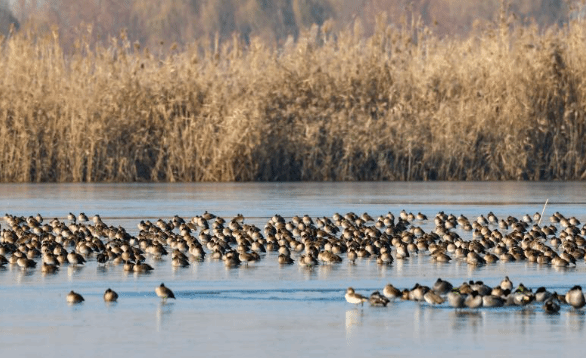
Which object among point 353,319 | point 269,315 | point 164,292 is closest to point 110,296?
point 164,292

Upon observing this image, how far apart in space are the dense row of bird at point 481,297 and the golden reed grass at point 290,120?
1792cm

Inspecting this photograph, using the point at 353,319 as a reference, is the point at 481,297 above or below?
above

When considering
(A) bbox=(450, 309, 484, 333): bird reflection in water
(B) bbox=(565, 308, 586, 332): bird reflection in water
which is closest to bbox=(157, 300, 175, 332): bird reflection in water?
(A) bbox=(450, 309, 484, 333): bird reflection in water

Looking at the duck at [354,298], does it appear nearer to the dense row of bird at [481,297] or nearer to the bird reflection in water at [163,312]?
the dense row of bird at [481,297]

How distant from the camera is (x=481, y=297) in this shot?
1024 cm

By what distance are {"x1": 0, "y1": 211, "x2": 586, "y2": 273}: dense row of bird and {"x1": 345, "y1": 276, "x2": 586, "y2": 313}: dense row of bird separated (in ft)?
9.59

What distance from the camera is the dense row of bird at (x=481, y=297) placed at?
10.1m

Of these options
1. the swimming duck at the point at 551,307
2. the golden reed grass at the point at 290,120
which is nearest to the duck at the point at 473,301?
the swimming duck at the point at 551,307

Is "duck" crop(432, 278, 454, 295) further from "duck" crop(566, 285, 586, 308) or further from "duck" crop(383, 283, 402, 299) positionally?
"duck" crop(566, 285, 586, 308)

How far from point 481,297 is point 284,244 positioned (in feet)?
15.3

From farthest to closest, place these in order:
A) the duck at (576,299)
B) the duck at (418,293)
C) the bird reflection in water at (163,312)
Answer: the duck at (418,293) → the duck at (576,299) → the bird reflection in water at (163,312)

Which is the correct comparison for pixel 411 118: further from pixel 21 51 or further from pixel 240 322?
pixel 240 322

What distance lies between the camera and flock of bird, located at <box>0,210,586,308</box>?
44.5ft

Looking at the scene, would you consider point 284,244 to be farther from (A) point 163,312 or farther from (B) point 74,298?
(A) point 163,312
